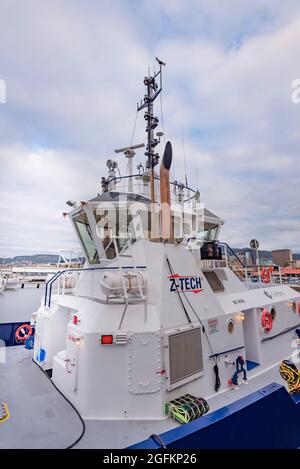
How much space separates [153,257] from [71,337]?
2.18 meters

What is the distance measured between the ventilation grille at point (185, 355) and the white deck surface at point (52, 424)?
2.19ft

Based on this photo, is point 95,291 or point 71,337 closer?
point 71,337

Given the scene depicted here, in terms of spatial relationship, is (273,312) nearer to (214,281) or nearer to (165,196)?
(214,281)

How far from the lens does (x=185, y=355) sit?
177 inches

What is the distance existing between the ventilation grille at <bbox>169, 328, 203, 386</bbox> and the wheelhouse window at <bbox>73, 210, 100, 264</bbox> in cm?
273

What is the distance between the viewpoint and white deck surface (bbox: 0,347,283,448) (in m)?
3.43

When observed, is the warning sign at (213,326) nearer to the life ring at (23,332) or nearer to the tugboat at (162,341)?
the tugboat at (162,341)

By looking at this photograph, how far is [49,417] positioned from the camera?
398 centimetres

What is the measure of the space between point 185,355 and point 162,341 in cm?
62

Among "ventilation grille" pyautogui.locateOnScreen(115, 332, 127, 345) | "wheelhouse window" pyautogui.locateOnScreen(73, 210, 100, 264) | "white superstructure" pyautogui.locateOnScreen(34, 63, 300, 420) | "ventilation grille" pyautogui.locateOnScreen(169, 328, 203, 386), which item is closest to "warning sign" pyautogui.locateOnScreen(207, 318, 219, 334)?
"white superstructure" pyautogui.locateOnScreen(34, 63, 300, 420)

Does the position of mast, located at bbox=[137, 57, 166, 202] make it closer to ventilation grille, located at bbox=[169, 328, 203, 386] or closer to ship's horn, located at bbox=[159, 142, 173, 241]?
ship's horn, located at bbox=[159, 142, 173, 241]
